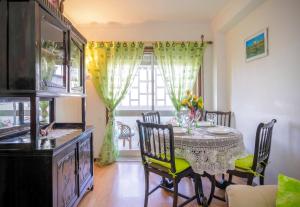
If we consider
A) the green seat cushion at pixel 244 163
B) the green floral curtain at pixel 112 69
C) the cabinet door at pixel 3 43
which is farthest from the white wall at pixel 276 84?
the cabinet door at pixel 3 43

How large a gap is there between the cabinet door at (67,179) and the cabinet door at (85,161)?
6.6 inches

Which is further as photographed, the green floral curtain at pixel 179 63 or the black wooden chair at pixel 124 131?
the black wooden chair at pixel 124 131

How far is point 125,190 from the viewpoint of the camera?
2.71m

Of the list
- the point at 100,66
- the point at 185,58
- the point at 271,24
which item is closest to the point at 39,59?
the point at 100,66

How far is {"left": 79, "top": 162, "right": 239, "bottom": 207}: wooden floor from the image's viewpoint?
2.38m

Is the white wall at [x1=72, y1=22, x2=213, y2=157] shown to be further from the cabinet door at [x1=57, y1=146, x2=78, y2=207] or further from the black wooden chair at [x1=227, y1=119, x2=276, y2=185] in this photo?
the black wooden chair at [x1=227, y1=119, x2=276, y2=185]

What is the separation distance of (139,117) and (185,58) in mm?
1470

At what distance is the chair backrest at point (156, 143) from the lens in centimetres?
199

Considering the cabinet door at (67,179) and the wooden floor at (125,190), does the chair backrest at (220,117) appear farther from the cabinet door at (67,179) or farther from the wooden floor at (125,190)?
the cabinet door at (67,179)

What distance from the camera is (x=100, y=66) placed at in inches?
150

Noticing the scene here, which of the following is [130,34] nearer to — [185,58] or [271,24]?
[185,58]

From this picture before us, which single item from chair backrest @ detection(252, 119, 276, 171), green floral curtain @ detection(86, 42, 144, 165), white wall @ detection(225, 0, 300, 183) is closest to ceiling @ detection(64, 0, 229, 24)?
green floral curtain @ detection(86, 42, 144, 165)

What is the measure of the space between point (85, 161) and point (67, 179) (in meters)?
0.58

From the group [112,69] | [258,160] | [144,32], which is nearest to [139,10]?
[144,32]
